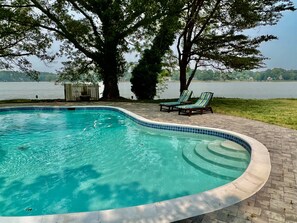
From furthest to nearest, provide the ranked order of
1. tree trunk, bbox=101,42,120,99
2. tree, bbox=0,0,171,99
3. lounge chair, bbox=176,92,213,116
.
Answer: tree trunk, bbox=101,42,120,99, tree, bbox=0,0,171,99, lounge chair, bbox=176,92,213,116

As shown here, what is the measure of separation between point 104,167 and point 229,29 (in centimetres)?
1311

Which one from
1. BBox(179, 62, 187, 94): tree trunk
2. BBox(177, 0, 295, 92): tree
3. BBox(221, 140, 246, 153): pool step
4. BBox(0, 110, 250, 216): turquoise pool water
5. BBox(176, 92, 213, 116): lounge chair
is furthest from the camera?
BBox(179, 62, 187, 94): tree trunk

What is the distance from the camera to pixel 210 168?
5426mm

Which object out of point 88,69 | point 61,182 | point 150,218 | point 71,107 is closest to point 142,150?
point 61,182

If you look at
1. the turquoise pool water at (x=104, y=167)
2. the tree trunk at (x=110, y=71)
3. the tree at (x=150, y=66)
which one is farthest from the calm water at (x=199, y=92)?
the turquoise pool water at (x=104, y=167)

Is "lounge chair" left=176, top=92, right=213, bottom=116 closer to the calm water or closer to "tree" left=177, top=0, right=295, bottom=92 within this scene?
"tree" left=177, top=0, right=295, bottom=92

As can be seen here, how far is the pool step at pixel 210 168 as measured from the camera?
16.7 ft

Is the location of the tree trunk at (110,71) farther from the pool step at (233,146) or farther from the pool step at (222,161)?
the pool step at (222,161)

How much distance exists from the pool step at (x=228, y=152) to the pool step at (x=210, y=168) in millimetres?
436

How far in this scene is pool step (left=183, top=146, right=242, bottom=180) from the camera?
5082 millimetres

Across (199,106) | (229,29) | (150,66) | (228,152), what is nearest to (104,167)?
(228,152)

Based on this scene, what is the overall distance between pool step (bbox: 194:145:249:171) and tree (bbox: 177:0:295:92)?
10003 millimetres

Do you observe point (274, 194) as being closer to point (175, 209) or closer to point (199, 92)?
point (175, 209)

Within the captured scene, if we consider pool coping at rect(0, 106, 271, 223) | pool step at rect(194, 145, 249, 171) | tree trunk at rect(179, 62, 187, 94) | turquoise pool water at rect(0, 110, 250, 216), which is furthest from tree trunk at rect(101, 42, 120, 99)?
pool coping at rect(0, 106, 271, 223)
